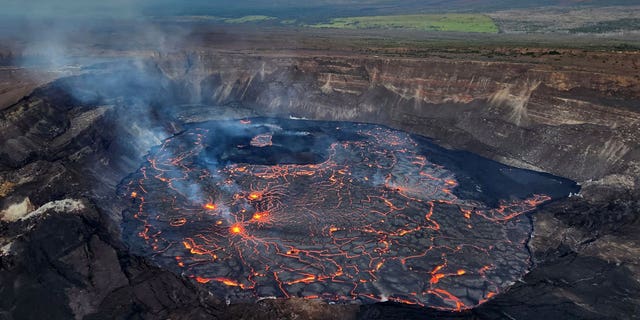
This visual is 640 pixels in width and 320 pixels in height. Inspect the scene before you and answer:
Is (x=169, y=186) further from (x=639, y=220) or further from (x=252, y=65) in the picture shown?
(x=639, y=220)

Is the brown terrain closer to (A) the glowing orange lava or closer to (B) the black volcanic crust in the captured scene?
(B) the black volcanic crust

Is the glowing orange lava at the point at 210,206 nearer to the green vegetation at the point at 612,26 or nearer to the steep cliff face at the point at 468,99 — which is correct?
the steep cliff face at the point at 468,99

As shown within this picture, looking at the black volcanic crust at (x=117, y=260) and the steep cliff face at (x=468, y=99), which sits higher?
the steep cliff face at (x=468, y=99)

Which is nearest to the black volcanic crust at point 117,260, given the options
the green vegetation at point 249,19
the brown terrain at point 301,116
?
the brown terrain at point 301,116

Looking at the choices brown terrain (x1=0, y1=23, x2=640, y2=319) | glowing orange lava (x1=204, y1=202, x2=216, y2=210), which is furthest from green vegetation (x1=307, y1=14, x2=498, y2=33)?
glowing orange lava (x1=204, y1=202, x2=216, y2=210)

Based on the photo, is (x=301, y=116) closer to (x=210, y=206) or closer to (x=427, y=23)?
(x=210, y=206)

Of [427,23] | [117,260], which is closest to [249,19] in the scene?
[427,23]
